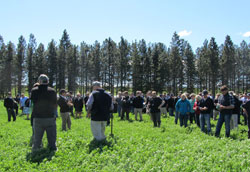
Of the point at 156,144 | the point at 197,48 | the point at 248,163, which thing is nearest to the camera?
the point at 248,163

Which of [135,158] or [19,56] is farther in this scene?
[19,56]

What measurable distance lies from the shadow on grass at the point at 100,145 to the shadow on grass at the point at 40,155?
3.75ft

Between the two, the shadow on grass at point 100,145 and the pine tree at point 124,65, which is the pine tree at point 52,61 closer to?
the pine tree at point 124,65

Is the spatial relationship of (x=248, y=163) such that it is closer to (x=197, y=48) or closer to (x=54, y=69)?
(x=54, y=69)

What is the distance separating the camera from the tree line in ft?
180

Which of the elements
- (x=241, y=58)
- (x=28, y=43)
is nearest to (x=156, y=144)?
(x=28, y=43)

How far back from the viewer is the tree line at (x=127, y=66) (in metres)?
55.0

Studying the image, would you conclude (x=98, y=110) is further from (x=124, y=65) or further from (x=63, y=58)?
(x=63, y=58)

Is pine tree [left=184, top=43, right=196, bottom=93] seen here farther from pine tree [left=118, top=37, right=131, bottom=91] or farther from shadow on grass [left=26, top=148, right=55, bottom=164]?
shadow on grass [left=26, top=148, right=55, bottom=164]

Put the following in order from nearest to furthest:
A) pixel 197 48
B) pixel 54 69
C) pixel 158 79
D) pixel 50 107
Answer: pixel 50 107, pixel 158 79, pixel 54 69, pixel 197 48

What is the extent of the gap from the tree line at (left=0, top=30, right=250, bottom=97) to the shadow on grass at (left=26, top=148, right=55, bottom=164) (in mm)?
48657

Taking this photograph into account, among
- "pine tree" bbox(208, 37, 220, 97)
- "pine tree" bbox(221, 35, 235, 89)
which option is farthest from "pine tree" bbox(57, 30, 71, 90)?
"pine tree" bbox(221, 35, 235, 89)

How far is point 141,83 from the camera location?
182 ft

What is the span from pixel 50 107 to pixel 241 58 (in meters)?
69.6
